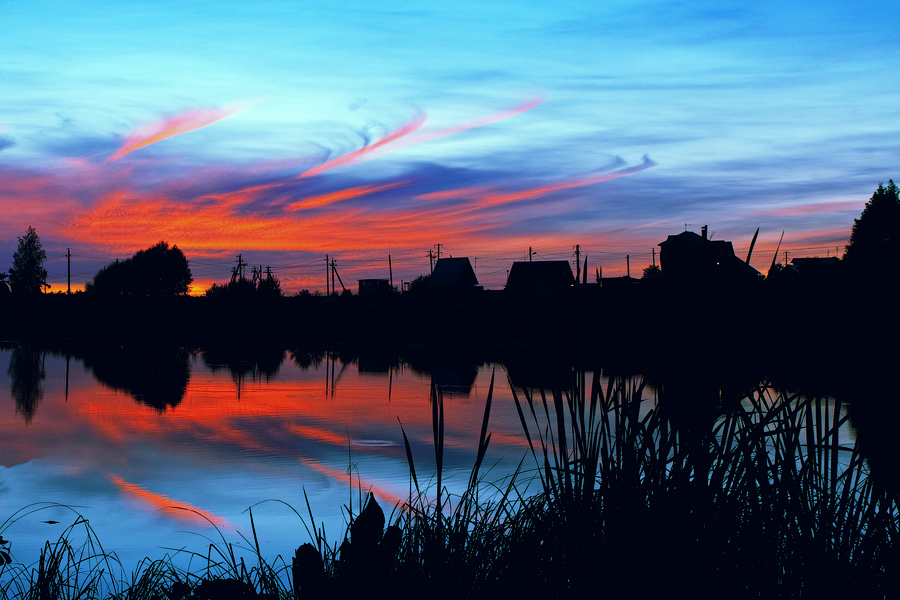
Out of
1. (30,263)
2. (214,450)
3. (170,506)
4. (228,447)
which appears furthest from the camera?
(30,263)

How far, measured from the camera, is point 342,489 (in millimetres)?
9570

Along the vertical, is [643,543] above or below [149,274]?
below

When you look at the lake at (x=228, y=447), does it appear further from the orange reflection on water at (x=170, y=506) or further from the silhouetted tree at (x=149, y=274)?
the silhouetted tree at (x=149, y=274)

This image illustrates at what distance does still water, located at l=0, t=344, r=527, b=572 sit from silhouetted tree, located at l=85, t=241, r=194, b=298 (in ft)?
272

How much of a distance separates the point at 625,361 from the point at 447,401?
14.1 meters

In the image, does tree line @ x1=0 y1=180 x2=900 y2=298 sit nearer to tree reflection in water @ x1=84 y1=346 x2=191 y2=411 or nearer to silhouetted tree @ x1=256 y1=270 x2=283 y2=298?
silhouetted tree @ x1=256 y1=270 x2=283 y2=298

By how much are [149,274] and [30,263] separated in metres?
14.3

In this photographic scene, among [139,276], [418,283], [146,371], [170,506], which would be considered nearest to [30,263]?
[139,276]

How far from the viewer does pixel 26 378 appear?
2361 centimetres

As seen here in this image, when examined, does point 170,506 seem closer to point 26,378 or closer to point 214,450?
point 214,450

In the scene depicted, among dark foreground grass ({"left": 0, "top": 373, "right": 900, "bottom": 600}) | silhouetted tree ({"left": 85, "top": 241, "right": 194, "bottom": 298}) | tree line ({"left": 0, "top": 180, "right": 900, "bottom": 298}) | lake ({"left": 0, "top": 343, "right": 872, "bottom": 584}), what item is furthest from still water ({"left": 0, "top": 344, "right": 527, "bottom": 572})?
silhouetted tree ({"left": 85, "top": 241, "right": 194, "bottom": 298})

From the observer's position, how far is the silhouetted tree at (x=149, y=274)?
10456 centimetres

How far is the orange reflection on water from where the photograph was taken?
8.18m

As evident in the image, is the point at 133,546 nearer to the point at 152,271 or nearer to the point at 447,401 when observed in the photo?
the point at 447,401
